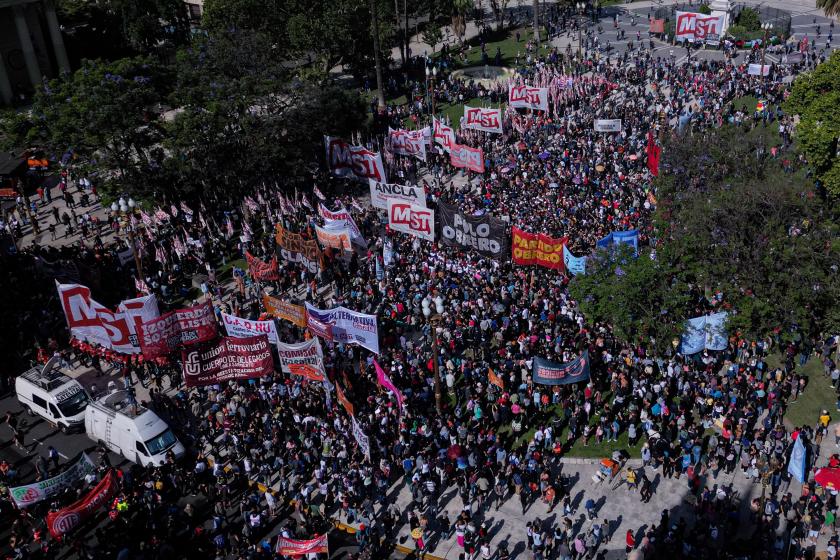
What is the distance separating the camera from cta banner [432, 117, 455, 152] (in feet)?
161

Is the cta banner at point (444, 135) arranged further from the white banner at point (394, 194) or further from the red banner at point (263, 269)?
the red banner at point (263, 269)

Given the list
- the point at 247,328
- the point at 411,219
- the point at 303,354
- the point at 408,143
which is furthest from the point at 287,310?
the point at 408,143

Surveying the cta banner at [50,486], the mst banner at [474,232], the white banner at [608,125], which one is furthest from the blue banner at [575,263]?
the cta banner at [50,486]

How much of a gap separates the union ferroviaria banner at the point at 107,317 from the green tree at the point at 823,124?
3015cm

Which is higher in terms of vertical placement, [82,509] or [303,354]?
[303,354]

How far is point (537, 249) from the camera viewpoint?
117 feet

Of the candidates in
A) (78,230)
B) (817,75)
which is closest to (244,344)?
(78,230)

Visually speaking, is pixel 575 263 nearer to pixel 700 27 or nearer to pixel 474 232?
pixel 474 232

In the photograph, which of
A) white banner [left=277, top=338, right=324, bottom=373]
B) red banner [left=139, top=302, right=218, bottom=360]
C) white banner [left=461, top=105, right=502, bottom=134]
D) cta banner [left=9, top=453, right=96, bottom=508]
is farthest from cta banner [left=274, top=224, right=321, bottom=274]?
white banner [left=461, top=105, right=502, bottom=134]

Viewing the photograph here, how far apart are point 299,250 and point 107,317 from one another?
9.56m

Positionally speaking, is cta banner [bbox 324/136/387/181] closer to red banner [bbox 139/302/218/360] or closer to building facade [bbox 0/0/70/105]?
red banner [bbox 139/302/218/360]

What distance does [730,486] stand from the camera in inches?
1053

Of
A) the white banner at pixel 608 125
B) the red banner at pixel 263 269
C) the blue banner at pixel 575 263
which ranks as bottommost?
the red banner at pixel 263 269

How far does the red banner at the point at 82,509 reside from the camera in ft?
85.6
